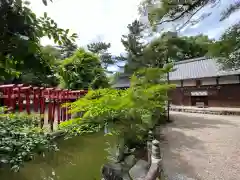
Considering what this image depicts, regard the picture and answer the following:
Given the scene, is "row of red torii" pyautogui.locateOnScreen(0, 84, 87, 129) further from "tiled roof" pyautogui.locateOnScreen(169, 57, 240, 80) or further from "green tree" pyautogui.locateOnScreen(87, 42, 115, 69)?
"green tree" pyautogui.locateOnScreen(87, 42, 115, 69)

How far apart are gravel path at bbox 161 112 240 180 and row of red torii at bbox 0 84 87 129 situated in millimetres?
2798

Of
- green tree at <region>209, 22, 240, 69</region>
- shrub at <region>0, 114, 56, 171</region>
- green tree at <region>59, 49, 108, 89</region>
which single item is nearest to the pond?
shrub at <region>0, 114, 56, 171</region>

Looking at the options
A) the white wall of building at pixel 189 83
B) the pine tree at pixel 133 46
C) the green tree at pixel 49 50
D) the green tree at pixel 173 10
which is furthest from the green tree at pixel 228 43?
the pine tree at pixel 133 46

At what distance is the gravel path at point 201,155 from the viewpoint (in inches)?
135

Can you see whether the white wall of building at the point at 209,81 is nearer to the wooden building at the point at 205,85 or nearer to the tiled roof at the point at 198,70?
the wooden building at the point at 205,85

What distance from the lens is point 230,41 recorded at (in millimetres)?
2871

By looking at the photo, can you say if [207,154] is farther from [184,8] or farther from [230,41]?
[184,8]

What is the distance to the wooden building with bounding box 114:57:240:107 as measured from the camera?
12.7 metres

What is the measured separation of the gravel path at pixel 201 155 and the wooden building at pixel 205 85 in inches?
269

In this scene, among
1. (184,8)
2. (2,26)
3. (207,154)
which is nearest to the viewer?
(2,26)

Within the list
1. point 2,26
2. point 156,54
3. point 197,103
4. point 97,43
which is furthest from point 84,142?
point 97,43

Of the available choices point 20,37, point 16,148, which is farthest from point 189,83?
point 20,37

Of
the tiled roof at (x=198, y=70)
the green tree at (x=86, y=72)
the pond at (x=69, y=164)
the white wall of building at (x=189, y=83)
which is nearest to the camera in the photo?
the pond at (x=69, y=164)

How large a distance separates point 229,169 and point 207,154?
3.12 ft
